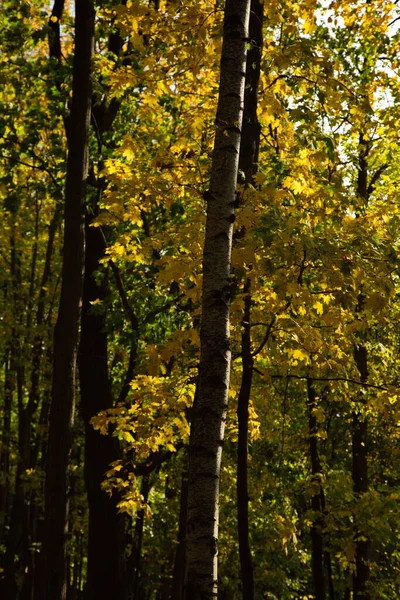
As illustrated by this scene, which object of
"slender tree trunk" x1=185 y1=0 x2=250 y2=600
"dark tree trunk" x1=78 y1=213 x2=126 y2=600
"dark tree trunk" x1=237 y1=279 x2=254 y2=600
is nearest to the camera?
"slender tree trunk" x1=185 y1=0 x2=250 y2=600

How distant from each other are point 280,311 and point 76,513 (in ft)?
55.3

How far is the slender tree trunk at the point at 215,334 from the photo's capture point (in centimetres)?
363

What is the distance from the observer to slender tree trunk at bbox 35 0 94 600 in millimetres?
6176

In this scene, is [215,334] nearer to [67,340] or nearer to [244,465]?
[244,465]

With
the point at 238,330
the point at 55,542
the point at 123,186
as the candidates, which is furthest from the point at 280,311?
the point at 55,542

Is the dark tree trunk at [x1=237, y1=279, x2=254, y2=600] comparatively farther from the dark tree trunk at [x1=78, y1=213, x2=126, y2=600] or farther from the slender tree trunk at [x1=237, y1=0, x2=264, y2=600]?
the dark tree trunk at [x1=78, y1=213, x2=126, y2=600]

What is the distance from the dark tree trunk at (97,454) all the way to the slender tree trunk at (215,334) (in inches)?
182

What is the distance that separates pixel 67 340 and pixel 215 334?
2.89 m

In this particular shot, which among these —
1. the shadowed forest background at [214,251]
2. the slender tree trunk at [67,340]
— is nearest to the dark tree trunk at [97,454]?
the shadowed forest background at [214,251]

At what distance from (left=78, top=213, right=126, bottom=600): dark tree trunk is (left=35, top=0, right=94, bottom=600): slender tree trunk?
1.97 m

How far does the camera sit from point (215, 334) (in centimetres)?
398

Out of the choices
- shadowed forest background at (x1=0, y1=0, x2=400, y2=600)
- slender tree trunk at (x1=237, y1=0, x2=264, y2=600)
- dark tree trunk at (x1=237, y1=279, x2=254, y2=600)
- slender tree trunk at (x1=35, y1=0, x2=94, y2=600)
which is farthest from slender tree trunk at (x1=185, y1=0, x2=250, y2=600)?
slender tree trunk at (x1=35, y1=0, x2=94, y2=600)

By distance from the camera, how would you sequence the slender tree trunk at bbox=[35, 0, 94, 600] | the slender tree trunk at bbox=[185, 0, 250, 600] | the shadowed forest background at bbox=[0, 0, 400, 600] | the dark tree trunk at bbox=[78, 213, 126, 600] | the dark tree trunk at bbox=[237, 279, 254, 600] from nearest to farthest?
the slender tree trunk at bbox=[185, 0, 250, 600] < the shadowed forest background at bbox=[0, 0, 400, 600] < the dark tree trunk at bbox=[237, 279, 254, 600] < the slender tree trunk at bbox=[35, 0, 94, 600] < the dark tree trunk at bbox=[78, 213, 126, 600]

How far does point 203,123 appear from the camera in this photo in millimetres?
6367
